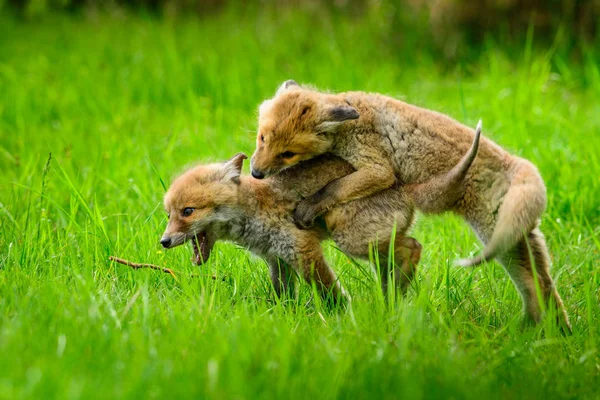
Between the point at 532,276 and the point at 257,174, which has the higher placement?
the point at 257,174

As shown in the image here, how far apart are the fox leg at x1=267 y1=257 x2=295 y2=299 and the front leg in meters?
0.31

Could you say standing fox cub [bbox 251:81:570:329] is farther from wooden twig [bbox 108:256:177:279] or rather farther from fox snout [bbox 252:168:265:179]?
wooden twig [bbox 108:256:177:279]

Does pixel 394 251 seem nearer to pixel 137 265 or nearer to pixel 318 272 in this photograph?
pixel 318 272

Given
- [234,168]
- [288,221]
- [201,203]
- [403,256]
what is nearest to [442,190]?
[403,256]

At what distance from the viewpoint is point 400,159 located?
17.6ft

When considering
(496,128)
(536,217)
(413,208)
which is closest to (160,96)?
(496,128)

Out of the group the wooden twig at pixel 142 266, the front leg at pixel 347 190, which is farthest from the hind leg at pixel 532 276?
the wooden twig at pixel 142 266

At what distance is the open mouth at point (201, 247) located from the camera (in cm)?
543

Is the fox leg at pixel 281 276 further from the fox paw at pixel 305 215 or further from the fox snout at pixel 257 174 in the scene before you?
the fox snout at pixel 257 174

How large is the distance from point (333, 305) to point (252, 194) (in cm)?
92

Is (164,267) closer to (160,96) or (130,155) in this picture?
(130,155)

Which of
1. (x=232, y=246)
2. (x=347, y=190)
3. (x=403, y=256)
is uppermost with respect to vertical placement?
(x=347, y=190)

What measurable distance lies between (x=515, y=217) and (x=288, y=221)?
1.54m

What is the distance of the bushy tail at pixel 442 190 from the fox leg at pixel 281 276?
38.5 inches
